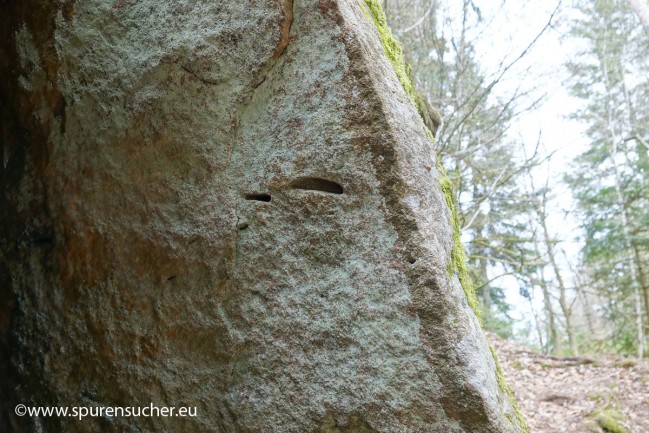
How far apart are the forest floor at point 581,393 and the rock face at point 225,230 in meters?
4.96

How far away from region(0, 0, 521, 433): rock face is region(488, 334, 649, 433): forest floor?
4.96 m

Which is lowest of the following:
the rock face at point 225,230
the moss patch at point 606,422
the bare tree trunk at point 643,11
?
the moss patch at point 606,422

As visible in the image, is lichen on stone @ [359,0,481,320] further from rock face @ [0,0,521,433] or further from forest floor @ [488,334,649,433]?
forest floor @ [488,334,649,433]

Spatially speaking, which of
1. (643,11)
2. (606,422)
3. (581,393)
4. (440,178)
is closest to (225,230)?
(440,178)

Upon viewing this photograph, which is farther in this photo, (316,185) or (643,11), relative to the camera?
(643,11)

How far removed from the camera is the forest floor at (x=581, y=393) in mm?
6301

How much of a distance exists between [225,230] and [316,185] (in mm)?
478

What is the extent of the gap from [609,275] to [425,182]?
9.41 m

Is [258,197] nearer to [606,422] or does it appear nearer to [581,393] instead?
[606,422]

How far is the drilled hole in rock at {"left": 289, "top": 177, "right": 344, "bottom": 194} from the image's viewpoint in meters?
2.24

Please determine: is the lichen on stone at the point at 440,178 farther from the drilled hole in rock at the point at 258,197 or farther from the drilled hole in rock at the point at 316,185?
the drilled hole in rock at the point at 258,197

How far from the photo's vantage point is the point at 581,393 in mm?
7273

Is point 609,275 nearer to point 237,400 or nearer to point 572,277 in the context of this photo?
point 572,277

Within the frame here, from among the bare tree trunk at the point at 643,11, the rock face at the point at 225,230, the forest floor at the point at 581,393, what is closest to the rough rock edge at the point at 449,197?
the rock face at the point at 225,230
